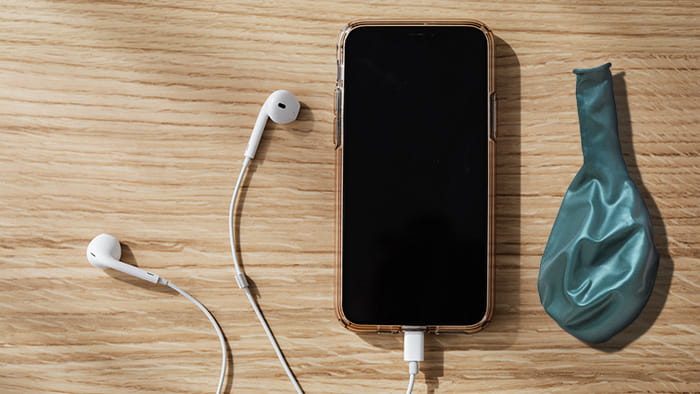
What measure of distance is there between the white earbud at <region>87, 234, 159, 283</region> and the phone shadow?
31cm

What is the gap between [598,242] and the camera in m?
0.57

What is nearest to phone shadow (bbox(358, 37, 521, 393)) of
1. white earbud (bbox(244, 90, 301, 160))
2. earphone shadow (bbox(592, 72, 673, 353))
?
earphone shadow (bbox(592, 72, 673, 353))

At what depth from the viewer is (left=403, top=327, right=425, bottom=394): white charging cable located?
572 millimetres

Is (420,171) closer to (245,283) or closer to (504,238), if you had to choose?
(504,238)

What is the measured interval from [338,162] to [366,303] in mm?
156

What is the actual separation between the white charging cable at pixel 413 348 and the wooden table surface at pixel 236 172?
0.02 m

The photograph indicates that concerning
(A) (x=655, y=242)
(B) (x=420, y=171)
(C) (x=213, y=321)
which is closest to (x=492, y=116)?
(B) (x=420, y=171)

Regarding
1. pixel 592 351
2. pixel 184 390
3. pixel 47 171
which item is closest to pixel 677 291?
pixel 592 351

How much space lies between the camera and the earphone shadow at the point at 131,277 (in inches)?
23.6

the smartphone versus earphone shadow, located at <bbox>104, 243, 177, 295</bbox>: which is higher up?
the smartphone

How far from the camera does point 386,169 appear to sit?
1.90 ft

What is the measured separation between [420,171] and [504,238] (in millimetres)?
120

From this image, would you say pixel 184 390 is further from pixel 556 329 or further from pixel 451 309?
pixel 556 329

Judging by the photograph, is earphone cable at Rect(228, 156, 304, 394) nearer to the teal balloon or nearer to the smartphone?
the smartphone
